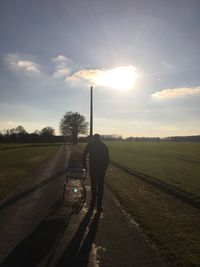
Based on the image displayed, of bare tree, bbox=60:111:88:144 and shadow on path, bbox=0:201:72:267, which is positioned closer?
shadow on path, bbox=0:201:72:267

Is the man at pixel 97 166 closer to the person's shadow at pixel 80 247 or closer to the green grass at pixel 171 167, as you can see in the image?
the person's shadow at pixel 80 247

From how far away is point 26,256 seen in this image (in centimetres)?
469

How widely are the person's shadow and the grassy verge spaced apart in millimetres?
1292

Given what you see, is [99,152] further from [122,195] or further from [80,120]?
[80,120]

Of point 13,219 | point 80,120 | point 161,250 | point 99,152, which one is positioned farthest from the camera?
point 80,120

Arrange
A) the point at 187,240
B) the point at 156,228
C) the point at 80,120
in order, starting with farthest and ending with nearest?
the point at 80,120 < the point at 156,228 < the point at 187,240

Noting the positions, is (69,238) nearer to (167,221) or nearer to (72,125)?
(167,221)

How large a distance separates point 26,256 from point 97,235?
5.51 ft

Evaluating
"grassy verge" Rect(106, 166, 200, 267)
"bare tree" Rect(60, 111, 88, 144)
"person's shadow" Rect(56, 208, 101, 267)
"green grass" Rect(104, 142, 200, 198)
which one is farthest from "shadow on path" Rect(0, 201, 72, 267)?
"bare tree" Rect(60, 111, 88, 144)

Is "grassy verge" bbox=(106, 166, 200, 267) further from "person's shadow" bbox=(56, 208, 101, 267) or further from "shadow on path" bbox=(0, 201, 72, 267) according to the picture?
"shadow on path" bbox=(0, 201, 72, 267)

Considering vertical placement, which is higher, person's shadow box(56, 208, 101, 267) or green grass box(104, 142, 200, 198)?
person's shadow box(56, 208, 101, 267)

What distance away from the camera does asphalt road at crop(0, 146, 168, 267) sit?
4582mm

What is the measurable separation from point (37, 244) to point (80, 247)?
2.80ft

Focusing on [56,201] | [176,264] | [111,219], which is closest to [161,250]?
[176,264]
